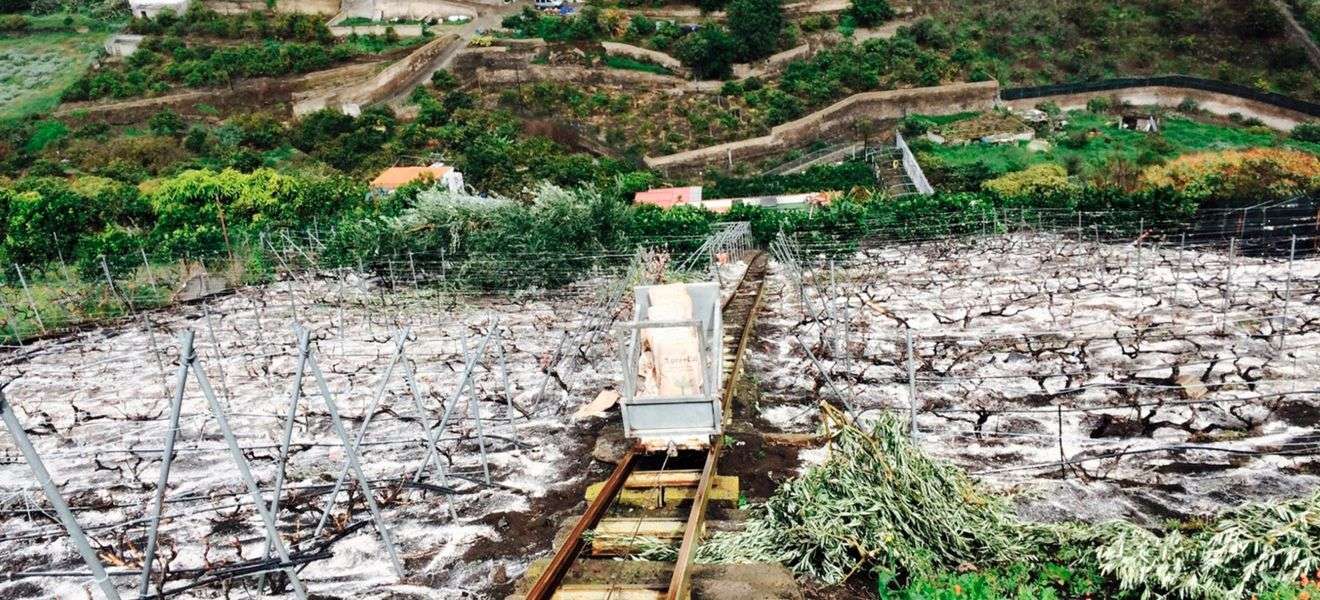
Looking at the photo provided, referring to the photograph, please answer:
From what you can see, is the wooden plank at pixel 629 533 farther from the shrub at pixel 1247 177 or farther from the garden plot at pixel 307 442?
the shrub at pixel 1247 177

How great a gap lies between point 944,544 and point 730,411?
3.67 m

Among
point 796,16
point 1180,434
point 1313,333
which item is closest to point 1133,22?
point 796,16

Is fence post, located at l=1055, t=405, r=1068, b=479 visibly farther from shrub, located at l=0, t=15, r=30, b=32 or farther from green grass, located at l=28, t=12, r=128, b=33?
shrub, located at l=0, t=15, r=30, b=32

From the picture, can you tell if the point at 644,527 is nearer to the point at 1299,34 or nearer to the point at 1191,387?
the point at 1191,387

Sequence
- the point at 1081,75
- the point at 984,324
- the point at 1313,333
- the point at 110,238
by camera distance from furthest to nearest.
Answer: the point at 1081,75 → the point at 110,238 → the point at 984,324 → the point at 1313,333

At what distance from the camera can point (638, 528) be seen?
21.0ft

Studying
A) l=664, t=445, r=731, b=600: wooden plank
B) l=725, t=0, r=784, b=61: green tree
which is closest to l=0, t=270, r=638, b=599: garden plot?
l=664, t=445, r=731, b=600: wooden plank

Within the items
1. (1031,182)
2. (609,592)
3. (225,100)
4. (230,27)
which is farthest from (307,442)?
(230,27)

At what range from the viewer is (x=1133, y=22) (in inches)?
2359

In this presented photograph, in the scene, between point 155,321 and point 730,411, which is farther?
point 155,321

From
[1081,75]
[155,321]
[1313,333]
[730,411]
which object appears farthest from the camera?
[1081,75]

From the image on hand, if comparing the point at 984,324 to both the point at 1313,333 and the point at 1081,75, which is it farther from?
the point at 1081,75

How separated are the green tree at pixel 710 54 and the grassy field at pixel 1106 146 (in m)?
18.5

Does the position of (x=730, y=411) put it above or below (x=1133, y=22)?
below
